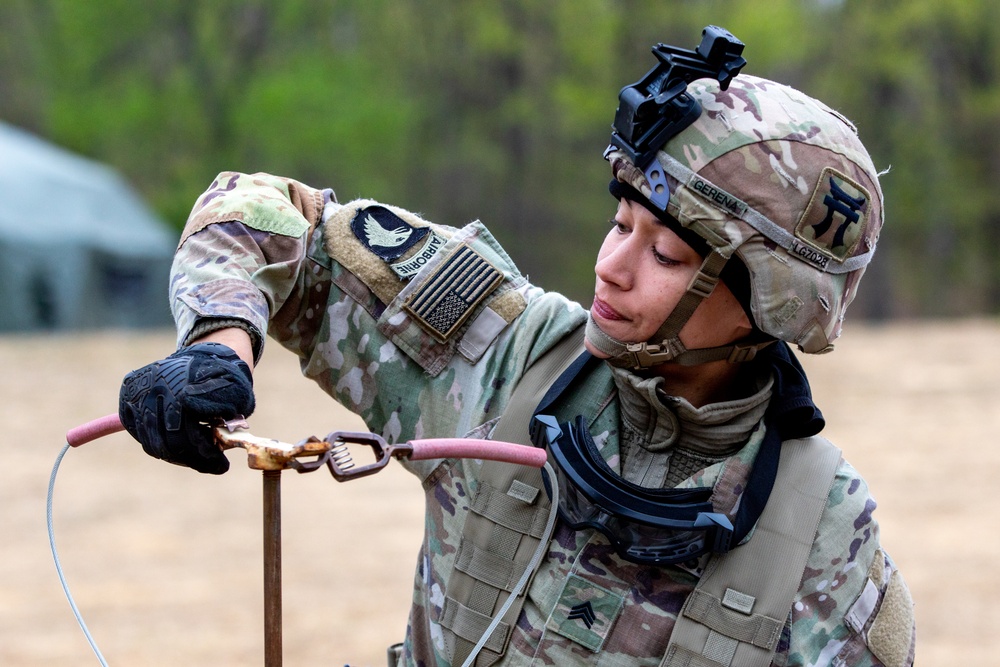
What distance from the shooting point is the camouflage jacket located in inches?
89.2

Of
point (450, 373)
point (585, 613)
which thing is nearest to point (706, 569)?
point (585, 613)

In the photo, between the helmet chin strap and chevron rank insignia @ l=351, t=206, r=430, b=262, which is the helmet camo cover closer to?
the helmet chin strap

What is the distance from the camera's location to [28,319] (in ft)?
66.0

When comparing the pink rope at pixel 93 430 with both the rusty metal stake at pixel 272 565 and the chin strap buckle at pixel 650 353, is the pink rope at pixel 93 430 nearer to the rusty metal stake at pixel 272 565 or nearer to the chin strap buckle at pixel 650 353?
the rusty metal stake at pixel 272 565

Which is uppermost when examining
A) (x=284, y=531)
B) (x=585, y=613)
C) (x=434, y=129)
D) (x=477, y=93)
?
(x=585, y=613)

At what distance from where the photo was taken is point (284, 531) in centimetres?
904

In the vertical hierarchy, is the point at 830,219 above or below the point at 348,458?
above

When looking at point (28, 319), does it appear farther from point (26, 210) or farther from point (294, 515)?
point (294, 515)

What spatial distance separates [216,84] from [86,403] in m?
18.3

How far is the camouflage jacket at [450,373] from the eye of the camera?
2.27 meters

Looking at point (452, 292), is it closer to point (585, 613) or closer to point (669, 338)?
point (669, 338)

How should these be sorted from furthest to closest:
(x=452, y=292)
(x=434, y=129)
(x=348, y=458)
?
(x=434, y=129) → (x=452, y=292) → (x=348, y=458)

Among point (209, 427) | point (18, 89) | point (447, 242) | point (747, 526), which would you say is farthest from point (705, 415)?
point (18, 89)

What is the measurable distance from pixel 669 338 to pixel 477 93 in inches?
1149
